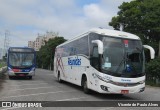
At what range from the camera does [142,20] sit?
4350 cm

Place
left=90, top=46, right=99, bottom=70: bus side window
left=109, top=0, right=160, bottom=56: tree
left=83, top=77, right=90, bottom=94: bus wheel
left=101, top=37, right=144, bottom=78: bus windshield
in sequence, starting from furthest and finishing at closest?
left=109, top=0, right=160, bottom=56: tree, left=83, top=77, right=90, bottom=94: bus wheel, left=90, top=46, right=99, bottom=70: bus side window, left=101, top=37, right=144, bottom=78: bus windshield

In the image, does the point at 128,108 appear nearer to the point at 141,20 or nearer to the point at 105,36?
the point at 105,36

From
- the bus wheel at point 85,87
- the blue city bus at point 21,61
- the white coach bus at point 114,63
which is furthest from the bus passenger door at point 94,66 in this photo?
the blue city bus at point 21,61

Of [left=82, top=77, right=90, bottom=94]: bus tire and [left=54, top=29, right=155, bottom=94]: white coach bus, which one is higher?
[left=54, top=29, right=155, bottom=94]: white coach bus

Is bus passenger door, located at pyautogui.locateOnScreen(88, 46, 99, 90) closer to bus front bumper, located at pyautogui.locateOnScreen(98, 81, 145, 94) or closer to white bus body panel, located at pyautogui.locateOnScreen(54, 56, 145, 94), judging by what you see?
white bus body panel, located at pyautogui.locateOnScreen(54, 56, 145, 94)

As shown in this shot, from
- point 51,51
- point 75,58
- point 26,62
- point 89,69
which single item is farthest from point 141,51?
point 51,51

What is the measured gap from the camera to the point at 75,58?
2142cm

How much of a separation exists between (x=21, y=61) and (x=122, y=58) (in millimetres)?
14995

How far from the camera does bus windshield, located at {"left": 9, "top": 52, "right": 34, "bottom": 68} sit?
29.2 meters

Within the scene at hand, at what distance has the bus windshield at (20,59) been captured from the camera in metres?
29.2

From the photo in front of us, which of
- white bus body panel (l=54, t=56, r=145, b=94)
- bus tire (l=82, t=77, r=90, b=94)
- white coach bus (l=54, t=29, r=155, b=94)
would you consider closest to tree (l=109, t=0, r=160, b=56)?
white bus body panel (l=54, t=56, r=145, b=94)

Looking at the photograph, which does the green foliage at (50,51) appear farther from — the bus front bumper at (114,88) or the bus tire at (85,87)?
the bus front bumper at (114,88)

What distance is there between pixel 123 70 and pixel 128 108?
10.5 ft

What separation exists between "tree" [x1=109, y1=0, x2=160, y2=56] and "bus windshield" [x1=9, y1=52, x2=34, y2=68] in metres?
17.6
